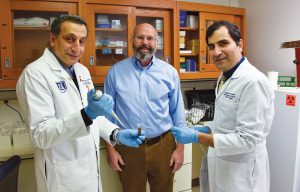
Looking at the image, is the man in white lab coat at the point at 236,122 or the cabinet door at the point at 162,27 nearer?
the man in white lab coat at the point at 236,122

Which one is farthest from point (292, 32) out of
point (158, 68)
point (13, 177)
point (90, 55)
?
point (13, 177)

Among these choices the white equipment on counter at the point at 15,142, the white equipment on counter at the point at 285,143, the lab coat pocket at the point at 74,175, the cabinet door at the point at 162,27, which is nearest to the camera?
the lab coat pocket at the point at 74,175

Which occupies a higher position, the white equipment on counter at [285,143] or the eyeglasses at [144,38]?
the eyeglasses at [144,38]

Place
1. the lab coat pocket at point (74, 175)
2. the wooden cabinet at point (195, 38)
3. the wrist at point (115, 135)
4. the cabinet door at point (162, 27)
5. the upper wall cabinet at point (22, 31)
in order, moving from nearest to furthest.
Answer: the lab coat pocket at point (74, 175)
the wrist at point (115, 135)
the upper wall cabinet at point (22, 31)
the cabinet door at point (162, 27)
the wooden cabinet at point (195, 38)

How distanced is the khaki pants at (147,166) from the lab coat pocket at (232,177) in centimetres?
52

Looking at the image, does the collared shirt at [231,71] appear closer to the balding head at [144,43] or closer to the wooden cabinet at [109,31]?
the balding head at [144,43]

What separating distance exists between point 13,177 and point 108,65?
1.15 meters

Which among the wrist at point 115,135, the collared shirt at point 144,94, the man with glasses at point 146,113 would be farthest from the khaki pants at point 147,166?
the wrist at point 115,135

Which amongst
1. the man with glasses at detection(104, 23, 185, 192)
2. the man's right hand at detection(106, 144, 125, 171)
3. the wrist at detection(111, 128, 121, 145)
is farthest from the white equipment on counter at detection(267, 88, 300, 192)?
the wrist at detection(111, 128, 121, 145)

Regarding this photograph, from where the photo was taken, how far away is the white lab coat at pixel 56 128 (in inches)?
43.0

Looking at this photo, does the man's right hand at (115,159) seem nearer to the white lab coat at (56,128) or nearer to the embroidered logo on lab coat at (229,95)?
the white lab coat at (56,128)

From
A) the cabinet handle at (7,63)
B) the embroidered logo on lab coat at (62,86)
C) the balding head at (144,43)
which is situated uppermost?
the balding head at (144,43)

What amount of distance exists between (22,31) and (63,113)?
1.05 meters

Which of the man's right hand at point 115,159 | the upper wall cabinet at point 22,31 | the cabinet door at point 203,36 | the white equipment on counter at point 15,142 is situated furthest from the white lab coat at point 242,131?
the upper wall cabinet at point 22,31
